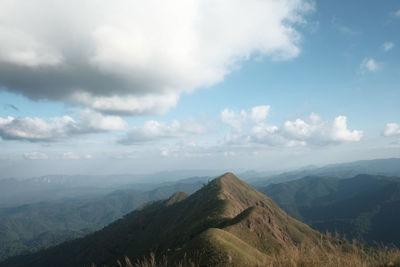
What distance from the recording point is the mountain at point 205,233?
40000 millimetres

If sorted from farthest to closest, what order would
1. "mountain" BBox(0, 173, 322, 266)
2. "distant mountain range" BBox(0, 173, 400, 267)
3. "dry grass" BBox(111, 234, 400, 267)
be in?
"mountain" BBox(0, 173, 322, 266) → "distant mountain range" BBox(0, 173, 400, 267) → "dry grass" BBox(111, 234, 400, 267)

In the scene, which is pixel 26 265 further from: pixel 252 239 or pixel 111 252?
pixel 252 239

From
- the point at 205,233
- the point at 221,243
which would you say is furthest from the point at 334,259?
the point at 205,233

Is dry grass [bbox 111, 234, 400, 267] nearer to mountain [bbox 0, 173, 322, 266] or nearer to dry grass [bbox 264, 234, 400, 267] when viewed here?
dry grass [bbox 264, 234, 400, 267]

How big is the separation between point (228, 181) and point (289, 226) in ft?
230

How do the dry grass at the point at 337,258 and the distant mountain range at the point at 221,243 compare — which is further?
the distant mountain range at the point at 221,243

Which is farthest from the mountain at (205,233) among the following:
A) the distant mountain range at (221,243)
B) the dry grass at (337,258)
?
the dry grass at (337,258)

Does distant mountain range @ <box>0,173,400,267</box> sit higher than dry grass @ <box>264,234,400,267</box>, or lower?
lower

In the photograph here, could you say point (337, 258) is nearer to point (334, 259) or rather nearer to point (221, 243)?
point (334, 259)

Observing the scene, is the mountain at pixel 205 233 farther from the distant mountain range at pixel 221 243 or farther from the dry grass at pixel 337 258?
the dry grass at pixel 337 258

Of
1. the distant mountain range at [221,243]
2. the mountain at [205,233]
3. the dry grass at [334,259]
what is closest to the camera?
the dry grass at [334,259]

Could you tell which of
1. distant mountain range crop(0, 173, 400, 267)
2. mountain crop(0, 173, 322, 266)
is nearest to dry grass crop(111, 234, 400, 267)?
distant mountain range crop(0, 173, 400, 267)

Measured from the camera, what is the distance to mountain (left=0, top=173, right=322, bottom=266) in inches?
1575

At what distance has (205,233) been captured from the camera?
41.2 m
